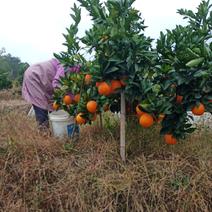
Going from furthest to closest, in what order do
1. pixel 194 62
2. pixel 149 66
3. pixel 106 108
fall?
pixel 106 108 < pixel 149 66 < pixel 194 62

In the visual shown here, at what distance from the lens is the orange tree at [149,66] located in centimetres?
248

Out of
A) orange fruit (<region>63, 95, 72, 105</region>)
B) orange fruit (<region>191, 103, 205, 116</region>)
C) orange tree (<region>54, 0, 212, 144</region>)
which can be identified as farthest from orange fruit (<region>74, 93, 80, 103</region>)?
orange fruit (<region>191, 103, 205, 116</region>)

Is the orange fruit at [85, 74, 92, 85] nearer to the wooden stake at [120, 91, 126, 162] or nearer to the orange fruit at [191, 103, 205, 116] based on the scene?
the wooden stake at [120, 91, 126, 162]

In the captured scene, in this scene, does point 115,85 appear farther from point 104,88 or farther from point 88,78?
point 88,78

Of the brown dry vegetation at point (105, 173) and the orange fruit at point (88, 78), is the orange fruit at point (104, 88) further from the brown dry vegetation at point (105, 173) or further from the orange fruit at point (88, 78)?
the brown dry vegetation at point (105, 173)

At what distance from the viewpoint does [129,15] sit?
8.30 feet

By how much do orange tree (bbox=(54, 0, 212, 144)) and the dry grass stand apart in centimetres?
30

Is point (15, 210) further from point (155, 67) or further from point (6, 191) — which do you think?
point (155, 67)

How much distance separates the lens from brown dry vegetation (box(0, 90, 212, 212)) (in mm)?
2582

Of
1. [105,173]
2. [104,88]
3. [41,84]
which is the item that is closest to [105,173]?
[105,173]

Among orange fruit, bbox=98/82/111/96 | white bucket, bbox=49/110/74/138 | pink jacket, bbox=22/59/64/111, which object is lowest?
white bucket, bbox=49/110/74/138

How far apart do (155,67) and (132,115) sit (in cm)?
55

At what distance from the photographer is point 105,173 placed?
2775 mm

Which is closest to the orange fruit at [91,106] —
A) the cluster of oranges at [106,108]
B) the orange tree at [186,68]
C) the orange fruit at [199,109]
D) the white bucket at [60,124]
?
the cluster of oranges at [106,108]
